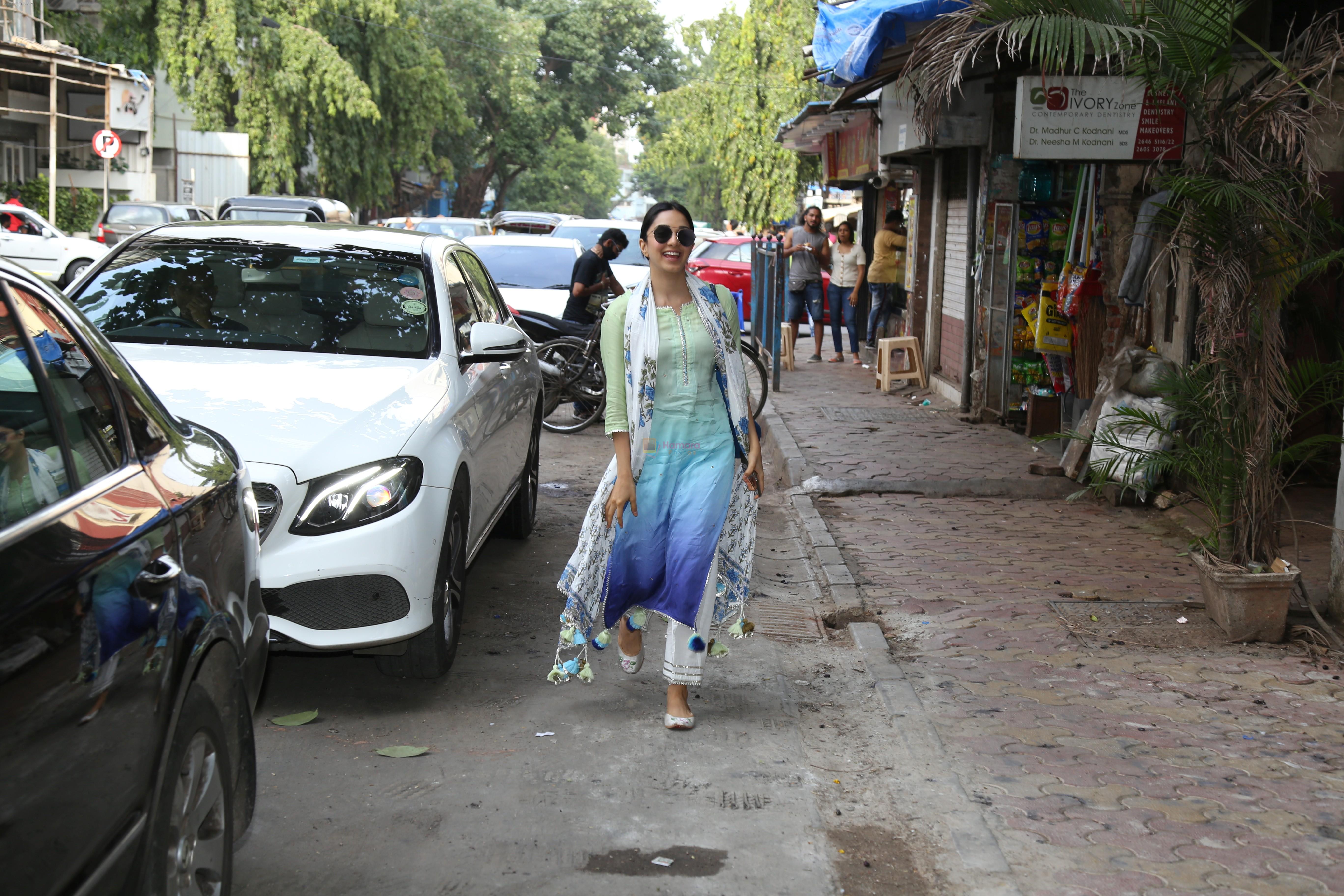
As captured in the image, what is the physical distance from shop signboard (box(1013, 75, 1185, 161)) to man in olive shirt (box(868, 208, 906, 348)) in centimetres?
760

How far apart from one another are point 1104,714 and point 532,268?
9.44 m

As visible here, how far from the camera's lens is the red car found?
67.4ft

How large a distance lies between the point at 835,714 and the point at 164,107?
40.4 m

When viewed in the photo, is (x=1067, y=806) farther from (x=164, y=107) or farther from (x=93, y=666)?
(x=164, y=107)

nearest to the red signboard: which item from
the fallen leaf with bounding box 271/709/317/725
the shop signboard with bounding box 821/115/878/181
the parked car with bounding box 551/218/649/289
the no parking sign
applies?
the fallen leaf with bounding box 271/709/317/725

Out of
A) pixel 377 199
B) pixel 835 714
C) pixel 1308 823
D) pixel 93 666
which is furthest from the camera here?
pixel 377 199

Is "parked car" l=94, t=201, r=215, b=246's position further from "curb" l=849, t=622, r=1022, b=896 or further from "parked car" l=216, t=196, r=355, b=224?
"curb" l=849, t=622, r=1022, b=896

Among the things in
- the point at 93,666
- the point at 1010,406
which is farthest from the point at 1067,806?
the point at 1010,406

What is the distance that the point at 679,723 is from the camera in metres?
4.60

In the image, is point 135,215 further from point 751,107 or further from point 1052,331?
point 1052,331

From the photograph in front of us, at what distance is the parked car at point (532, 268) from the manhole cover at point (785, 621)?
6.72 metres

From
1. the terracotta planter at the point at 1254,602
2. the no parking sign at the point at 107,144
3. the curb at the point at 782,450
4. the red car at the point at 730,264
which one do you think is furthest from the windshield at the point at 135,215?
the terracotta planter at the point at 1254,602

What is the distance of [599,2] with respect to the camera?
184 feet

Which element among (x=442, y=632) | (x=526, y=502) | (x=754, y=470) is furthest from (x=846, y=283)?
(x=442, y=632)
